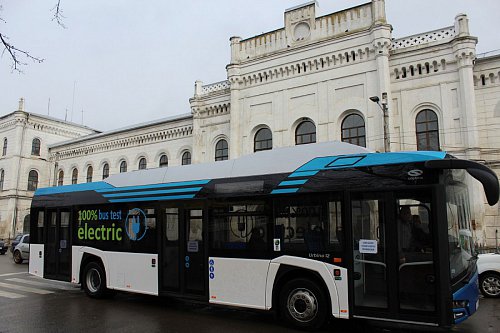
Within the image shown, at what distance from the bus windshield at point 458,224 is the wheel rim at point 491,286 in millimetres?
4235

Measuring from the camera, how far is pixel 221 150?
26719 millimetres

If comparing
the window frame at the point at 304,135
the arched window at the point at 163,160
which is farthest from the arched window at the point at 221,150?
the arched window at the point at 163,160

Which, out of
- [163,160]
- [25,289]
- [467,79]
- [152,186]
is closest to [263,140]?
[163,160]

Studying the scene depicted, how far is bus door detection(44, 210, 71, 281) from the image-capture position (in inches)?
468

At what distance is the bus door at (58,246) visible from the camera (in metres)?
11.9

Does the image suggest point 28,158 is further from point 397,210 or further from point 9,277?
point 397,210

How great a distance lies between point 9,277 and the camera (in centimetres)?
1544

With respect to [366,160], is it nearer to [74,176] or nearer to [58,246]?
[58,246]

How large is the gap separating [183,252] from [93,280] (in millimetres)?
3640

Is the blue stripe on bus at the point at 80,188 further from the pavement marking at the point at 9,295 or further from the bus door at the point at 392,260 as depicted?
the bus door at the point at 392,260

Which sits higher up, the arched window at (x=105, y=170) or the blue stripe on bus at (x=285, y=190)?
the arched window at (x=105, y=170)

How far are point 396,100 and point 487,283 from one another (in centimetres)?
1190

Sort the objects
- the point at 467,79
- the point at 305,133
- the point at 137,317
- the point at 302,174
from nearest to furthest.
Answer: the point at 302,174, the point at 137,317, the point at 467,79, the point at 305,133

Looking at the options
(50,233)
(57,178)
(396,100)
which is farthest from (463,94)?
(57,178)
